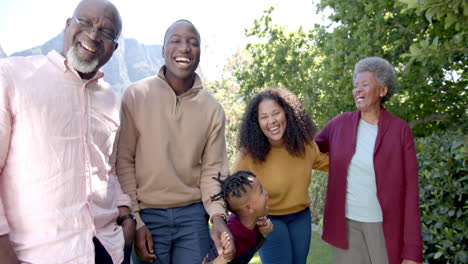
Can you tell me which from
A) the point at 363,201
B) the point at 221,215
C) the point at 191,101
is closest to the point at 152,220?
the point at 221,215

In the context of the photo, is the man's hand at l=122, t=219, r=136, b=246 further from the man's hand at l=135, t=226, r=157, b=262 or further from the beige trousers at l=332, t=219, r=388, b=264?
the beige trousers at l=332, t=219, r=388, b=264

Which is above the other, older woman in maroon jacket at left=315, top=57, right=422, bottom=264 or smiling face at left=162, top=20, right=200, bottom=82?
smiling face at left=162, top=20, right=200, bottom=82

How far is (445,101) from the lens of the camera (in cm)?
763

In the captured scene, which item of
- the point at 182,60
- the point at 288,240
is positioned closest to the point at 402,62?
the point at 288,240

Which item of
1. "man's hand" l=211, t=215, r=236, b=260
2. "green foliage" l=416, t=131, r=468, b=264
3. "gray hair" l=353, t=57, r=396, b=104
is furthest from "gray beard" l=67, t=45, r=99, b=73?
"green foliage" l=416, t=131, r=468, b=264

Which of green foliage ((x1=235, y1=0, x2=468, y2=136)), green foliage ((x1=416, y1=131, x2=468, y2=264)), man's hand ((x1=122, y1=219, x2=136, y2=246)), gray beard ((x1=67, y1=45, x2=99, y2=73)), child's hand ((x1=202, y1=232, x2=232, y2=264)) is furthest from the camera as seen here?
green foliage ((x1=235, y1=0, x2=468, y2=136))

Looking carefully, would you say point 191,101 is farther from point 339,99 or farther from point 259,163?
point 339,99

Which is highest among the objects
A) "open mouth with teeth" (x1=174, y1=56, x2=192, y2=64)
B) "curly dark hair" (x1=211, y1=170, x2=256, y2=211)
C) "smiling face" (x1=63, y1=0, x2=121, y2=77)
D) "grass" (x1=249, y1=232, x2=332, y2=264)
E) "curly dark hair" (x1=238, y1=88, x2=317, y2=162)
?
"smiling face" (x1=63, y1=0, x2=121, y2=77)

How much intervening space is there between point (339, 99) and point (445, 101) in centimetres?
209

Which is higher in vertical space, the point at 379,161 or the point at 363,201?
the point at 379,161

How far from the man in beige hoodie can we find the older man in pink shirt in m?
0.43

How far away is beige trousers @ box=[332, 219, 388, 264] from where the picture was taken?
3.11 metres

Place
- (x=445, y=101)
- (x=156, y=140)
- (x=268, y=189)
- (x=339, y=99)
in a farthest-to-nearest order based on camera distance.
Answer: (x=339, y=99) → (x=445, y=101) → (x=268, y=189) → (x=156, y=140)

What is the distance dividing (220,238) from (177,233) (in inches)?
12.5
